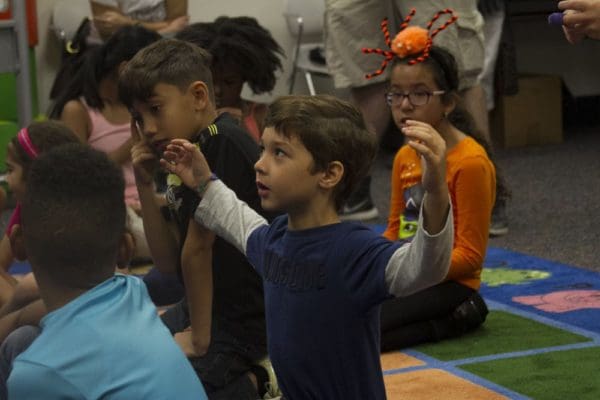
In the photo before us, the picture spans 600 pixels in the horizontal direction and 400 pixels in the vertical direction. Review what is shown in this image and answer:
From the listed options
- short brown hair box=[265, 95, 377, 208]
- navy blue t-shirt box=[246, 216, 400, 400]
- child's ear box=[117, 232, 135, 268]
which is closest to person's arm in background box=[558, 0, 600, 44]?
Answer: short brown hair box=[265, 95, 377, 208]

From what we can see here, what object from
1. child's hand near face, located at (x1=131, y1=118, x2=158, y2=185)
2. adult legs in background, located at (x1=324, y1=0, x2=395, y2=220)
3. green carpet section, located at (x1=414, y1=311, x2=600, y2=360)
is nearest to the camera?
child's hand near face, located at (x1=131, y1=118, x2=158, y2=185)

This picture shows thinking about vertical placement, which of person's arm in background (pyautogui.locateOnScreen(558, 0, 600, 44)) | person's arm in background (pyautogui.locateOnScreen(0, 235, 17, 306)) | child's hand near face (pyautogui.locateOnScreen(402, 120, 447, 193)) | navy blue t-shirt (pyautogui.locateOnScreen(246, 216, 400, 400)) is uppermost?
person's arm in background (pyautogui.locateOnScreen(558, 0, 600, 44))

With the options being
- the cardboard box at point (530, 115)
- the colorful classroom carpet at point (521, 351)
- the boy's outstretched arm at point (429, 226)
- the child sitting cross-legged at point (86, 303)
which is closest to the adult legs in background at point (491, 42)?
the cardboard box at point (530, 115)

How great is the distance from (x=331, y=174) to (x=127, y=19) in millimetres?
3608

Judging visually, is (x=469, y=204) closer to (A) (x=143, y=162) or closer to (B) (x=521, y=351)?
(B) (x=521, y=351)

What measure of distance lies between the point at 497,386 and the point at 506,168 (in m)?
3.15

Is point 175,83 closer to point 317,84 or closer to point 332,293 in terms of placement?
point 332,293

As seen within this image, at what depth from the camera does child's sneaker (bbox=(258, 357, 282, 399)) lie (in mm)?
2635

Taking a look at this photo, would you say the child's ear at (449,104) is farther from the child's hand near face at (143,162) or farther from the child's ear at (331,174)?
the child's ear at (331,174)

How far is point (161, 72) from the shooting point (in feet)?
8.32

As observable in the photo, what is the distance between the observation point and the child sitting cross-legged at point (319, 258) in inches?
81.9

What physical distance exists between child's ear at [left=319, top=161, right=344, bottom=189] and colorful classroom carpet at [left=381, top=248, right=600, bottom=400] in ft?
2.65

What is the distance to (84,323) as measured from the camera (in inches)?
62.7

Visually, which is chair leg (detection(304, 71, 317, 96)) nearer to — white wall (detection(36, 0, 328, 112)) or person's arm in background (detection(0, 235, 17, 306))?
white wall (detection(36, 0, 328, 112))
